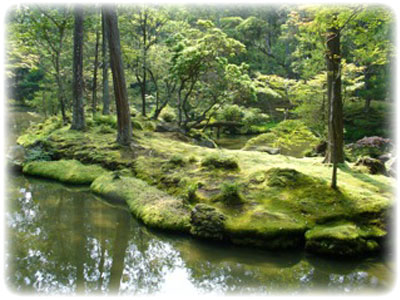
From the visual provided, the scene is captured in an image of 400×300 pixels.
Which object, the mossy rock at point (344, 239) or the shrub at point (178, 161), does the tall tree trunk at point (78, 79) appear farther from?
the mossy rock at point (344, 239)

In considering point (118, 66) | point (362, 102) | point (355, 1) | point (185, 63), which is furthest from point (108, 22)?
point (362, 102)

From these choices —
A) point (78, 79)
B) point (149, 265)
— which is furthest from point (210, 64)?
point (149, 265)

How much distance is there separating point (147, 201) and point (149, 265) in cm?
236

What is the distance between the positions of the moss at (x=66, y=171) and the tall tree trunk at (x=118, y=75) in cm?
154

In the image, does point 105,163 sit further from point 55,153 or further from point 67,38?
point 67,38

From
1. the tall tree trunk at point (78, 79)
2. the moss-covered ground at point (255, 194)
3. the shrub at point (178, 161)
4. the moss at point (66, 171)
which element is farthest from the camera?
the tall tree trunk at point (78, 79)

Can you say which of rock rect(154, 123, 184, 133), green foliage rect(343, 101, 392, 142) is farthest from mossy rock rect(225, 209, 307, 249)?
green foliage rect(343, 101, 392, 142)

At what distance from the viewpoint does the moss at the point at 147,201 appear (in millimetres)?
6715

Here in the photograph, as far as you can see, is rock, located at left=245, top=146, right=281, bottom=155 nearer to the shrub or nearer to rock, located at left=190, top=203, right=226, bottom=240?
the shrub

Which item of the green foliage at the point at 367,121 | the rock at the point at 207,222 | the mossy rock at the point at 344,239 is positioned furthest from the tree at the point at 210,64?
the mossy rock at the point at 344,239

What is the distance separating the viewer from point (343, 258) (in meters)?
5.48

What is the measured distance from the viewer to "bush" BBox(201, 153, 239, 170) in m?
8.59

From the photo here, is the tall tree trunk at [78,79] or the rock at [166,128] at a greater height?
the tall tree trunk at [78,79]

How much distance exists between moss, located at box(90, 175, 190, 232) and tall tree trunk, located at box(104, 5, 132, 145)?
224 centimetres
